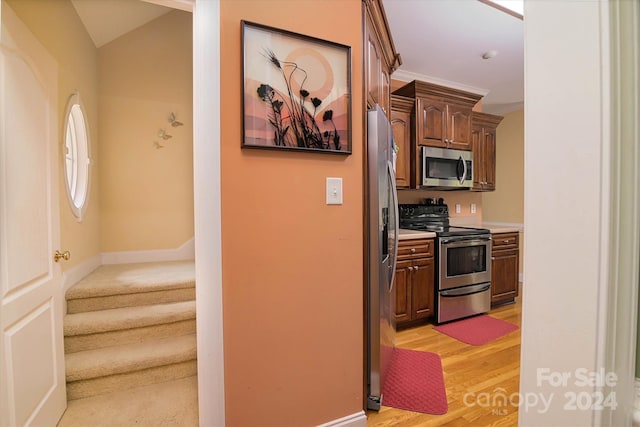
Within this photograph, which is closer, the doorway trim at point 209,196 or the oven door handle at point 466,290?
the doorway trim at point 209,196

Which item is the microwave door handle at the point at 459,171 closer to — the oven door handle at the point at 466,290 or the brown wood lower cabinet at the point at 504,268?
the brown wood lower cabinet at the point at 504,268

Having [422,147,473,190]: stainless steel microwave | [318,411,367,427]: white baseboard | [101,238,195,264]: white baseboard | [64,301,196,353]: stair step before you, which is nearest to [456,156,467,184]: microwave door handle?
[422,147,473,190]: stainless steel microwave

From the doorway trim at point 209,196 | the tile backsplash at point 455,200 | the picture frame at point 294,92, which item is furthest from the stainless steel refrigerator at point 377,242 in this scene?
the tile backsplash at point 455,200

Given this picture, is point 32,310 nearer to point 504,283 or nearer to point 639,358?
point 639,358

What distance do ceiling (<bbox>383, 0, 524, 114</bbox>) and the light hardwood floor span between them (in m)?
2.94

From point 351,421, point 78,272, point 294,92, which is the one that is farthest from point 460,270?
point 78,272

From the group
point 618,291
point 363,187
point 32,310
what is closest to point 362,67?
point 363,187

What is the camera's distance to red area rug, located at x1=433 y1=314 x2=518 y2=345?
2.72m

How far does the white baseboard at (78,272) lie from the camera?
223 centimetres

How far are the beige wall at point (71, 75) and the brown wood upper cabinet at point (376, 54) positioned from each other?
2119 mm

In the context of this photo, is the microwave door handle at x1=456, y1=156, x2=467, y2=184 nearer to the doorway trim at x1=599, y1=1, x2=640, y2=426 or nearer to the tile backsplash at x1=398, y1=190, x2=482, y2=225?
the tile backsplash at x1=398, y1=190, x2=482, y2=225

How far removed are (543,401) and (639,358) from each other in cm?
18

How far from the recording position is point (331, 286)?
4.97 feet

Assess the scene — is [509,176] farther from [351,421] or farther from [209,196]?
[209,196]
